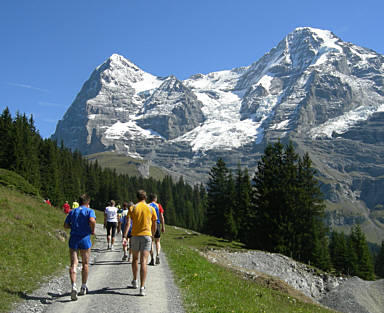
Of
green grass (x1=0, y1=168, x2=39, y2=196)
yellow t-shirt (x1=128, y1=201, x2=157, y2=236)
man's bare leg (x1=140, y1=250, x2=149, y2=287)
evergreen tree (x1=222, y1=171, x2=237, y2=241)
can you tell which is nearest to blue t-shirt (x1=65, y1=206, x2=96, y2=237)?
yellow t-shirt (x1=128, y1=201, x2=157, y2=236)

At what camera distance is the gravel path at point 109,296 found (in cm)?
1062

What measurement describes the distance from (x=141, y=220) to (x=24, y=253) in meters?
7.98

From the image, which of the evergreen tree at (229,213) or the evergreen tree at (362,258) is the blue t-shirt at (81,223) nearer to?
the evergreen tree at (229,213)

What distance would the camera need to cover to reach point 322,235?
63.0 metres

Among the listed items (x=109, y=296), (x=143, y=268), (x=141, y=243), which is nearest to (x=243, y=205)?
(x=141, y=243)

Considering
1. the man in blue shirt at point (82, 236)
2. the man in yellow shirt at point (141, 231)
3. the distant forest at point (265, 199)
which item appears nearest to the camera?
the man in blue shirt at point (82, 236)

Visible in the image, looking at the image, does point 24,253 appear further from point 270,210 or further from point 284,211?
point 284,211

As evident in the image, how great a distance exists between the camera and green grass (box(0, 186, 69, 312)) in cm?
1260

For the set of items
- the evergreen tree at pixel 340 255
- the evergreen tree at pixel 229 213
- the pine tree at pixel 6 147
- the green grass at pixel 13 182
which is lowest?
the evergreen tree at pixel 340 255

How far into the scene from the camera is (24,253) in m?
Answer: 16.9

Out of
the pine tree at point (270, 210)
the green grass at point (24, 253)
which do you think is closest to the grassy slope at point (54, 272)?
the green grass at point (24, 253)

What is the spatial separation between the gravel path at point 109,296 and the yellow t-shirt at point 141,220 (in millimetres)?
2038

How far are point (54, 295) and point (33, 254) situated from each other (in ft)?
18.7

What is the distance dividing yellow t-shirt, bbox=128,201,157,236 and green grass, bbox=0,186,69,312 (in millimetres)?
4188
